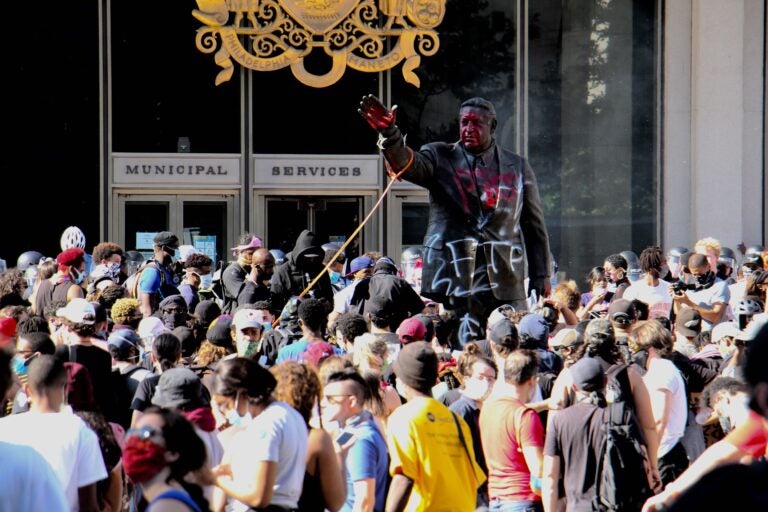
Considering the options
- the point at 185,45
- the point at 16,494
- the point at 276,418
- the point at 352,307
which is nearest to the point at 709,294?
the point at 352,307

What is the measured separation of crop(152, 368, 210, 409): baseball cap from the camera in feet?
18.1

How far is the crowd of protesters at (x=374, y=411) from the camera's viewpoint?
4.27m

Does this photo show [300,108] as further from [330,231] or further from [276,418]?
[276,418]

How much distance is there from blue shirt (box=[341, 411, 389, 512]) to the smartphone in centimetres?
2

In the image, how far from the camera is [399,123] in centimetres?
1859

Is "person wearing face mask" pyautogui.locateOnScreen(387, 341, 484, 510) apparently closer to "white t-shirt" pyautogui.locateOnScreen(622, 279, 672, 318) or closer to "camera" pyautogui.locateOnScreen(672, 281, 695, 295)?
"white t-shirt" pyautogui.locateOnScreen(622, 279, 672, 318)

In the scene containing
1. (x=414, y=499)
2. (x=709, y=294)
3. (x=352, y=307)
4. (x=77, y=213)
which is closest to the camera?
(x=414, y=499)

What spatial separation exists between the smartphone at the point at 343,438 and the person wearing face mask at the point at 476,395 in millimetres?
1049

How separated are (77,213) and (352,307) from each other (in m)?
9.07

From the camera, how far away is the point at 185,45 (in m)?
18.5

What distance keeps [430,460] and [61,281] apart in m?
5.50

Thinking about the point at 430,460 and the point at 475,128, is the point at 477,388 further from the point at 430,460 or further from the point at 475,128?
the point at 475,128

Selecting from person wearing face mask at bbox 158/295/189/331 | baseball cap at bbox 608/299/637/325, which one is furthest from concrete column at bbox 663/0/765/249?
person wearing face mask at bbox 158/295/189/331

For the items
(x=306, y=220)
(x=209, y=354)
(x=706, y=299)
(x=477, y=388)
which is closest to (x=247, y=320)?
(x=209, y=354)
